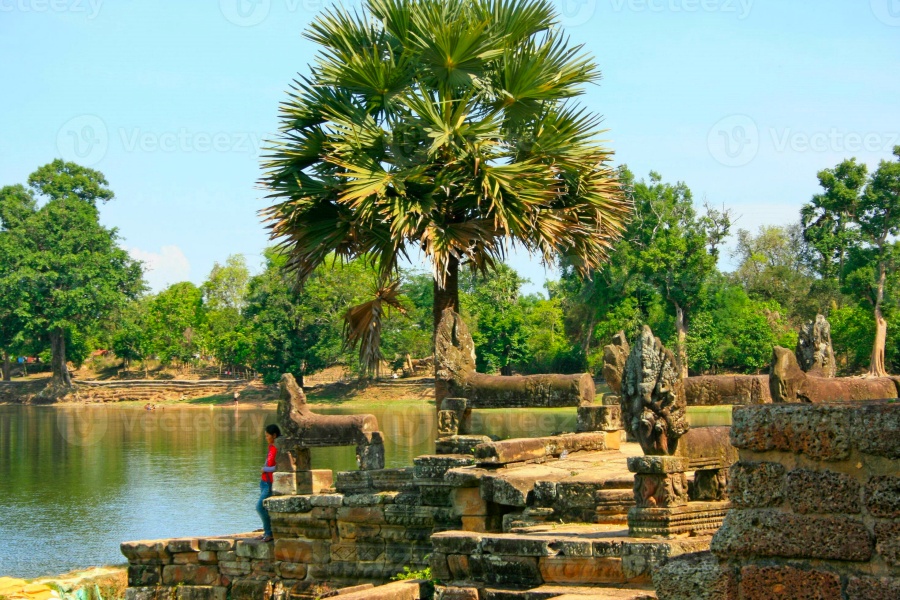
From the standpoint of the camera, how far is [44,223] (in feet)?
213

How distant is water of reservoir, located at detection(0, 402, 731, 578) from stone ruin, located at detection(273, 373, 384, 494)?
3274 mm

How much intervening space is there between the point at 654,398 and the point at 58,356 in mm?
60435

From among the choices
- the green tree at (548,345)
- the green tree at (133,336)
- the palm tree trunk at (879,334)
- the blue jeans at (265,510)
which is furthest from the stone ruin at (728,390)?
the green tree at (133,336)

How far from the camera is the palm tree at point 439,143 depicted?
12.7m

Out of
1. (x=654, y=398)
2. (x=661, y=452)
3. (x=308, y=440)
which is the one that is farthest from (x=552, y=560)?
(x=308, y=440)

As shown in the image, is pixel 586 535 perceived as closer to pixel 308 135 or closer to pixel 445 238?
pixel 445 238

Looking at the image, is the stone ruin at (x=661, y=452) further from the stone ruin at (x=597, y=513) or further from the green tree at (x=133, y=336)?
the green tree at (x=133, y=336)

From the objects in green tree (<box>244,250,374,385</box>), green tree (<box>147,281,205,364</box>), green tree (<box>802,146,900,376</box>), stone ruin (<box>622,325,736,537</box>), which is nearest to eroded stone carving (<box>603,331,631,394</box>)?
stone ruin (<box>622,325,736,537</box>)

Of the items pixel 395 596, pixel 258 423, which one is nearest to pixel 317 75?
pixel 395 596

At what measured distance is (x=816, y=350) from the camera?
11672mm

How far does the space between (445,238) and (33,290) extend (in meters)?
56.1

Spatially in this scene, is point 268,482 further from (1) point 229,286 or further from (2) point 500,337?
(1) point 229,286

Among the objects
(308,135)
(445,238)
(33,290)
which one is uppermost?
(33,290)

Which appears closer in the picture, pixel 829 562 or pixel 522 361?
pixel 829 562
